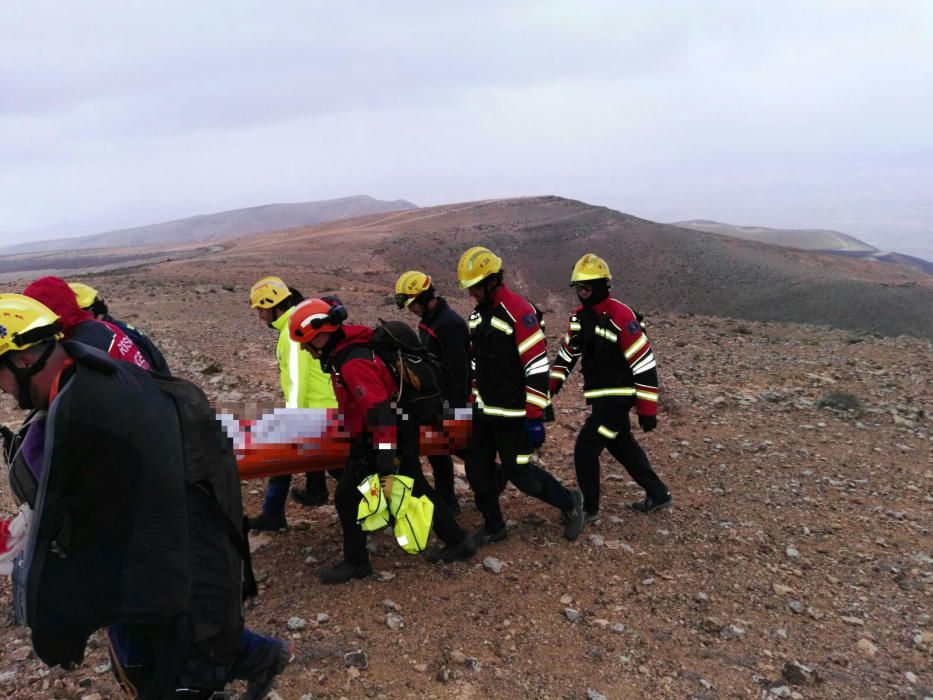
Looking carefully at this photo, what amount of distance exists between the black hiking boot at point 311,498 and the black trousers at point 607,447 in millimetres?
2106

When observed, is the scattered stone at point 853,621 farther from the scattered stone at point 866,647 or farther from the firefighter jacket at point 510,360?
the firefighter jacket at point 510,360

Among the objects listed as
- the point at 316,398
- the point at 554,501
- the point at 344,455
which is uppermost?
the point at 316,398

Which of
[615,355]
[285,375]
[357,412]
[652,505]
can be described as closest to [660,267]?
[652,505]

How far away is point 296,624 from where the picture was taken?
337cm

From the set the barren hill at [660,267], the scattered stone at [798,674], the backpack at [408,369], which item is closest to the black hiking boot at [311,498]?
the backpack at [408,369]

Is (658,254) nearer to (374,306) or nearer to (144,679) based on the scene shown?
(374,306)

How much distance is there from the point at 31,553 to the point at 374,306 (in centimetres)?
1583

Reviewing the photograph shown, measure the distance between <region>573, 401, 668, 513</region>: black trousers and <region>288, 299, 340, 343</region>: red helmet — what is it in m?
2.14

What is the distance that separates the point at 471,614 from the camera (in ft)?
11.5

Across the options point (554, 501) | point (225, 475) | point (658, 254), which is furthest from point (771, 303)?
point (225, 475)

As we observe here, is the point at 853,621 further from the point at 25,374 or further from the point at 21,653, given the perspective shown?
the point at 21,653

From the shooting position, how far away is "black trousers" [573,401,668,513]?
439 cm

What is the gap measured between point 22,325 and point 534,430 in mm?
2895

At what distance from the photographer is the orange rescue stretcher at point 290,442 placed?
363cm
